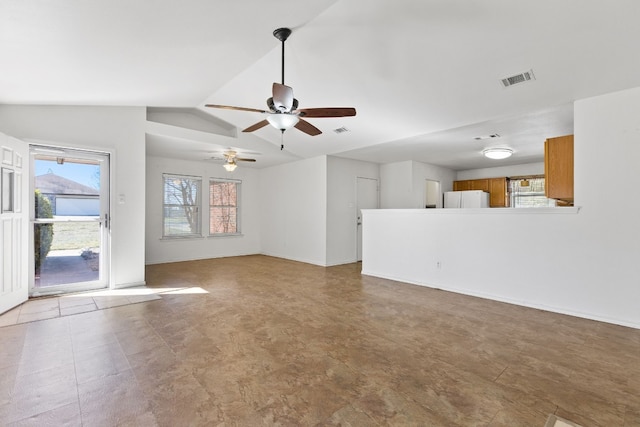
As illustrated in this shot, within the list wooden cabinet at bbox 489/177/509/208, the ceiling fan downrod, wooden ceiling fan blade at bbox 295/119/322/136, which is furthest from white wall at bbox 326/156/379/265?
the ceiling fan downrod

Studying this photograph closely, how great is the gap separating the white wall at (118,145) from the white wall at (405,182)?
546cm

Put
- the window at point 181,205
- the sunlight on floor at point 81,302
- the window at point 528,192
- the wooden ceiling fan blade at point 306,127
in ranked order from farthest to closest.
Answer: the window at point 528,192 → the window at point 181,205 → the wooden ceiling fan blade at point 306,127 → the sunlight on floor at point 81,302

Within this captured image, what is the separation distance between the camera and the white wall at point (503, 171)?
736cm

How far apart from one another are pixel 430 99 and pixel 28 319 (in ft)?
17.7

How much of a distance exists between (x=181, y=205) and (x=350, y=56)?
576 centimetres

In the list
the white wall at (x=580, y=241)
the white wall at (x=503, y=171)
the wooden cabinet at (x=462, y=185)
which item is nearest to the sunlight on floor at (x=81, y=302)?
the white wall at (x=580, y=241)

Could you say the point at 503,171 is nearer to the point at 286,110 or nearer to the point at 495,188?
the point at 495,188

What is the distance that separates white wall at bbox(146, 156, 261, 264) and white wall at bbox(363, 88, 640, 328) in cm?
552

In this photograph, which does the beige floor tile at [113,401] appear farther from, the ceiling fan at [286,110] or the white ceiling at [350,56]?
the white ceiling at [350,56]

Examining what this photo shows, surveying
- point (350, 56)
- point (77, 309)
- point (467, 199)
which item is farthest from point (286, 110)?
point (467, 199)

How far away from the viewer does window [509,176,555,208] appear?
7453 mm

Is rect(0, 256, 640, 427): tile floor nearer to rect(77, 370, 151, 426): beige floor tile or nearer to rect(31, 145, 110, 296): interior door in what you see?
rect(77, 370, 151, 426): beige floor tile

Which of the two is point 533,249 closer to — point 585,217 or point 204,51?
point 585,217

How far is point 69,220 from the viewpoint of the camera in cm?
439
